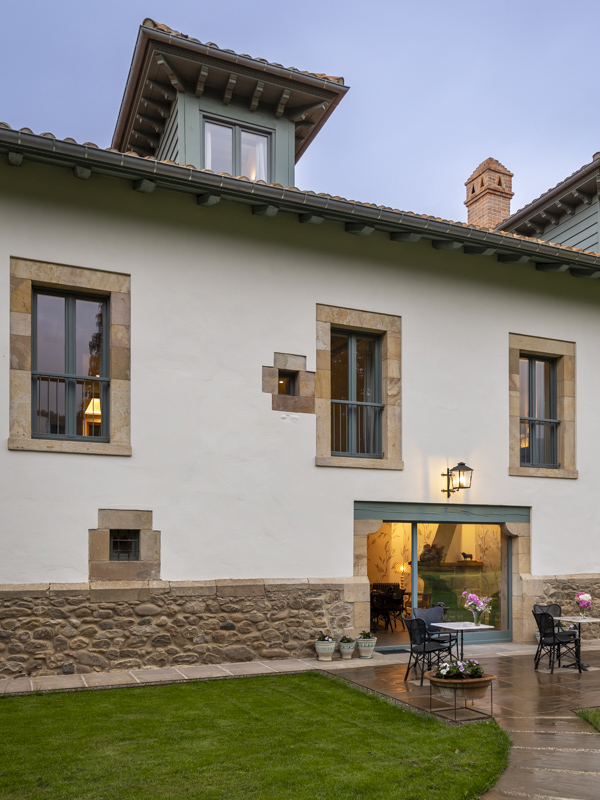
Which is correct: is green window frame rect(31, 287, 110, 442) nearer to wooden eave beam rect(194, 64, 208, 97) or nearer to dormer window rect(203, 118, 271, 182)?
dormer window rect(203, 118, 271, 182)

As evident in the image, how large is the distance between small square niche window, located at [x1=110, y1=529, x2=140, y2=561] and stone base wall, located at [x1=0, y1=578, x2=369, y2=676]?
31 cm

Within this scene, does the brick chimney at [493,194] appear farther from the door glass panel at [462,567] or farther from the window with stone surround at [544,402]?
the door glass panel at [462,567]

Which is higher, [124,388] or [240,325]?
[240,325]

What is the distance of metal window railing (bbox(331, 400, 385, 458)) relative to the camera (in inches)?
393

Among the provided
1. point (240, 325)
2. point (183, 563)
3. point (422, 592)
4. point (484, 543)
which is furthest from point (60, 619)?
point (484, 543)

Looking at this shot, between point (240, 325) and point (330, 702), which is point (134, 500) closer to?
point (240, 325)

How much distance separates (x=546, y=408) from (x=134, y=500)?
6637 millimetres

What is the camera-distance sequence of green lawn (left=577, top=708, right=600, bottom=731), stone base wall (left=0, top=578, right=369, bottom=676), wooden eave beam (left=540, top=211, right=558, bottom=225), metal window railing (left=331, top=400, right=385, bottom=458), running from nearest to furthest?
green lawn (left=577, top=708, right=600, bottom=731) < stone base wall (left=0, top=578, right=369, bottom=676) < metal window railing (left=331, top=400, right=385, bottom=458) < wooden eave beam (left=540, top=211, right=558, bottom=225)

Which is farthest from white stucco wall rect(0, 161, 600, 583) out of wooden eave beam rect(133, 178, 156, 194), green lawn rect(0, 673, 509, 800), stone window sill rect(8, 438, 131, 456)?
green lawn rect(0, 673, 509, 800)

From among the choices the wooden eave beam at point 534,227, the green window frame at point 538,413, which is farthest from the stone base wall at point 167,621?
the wooden eave beam at point 534,227

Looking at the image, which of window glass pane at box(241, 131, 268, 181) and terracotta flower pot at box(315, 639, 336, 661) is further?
window glass pane at box(241, 131, 268, 181)

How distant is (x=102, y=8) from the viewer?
125m

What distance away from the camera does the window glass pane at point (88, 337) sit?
8650mm

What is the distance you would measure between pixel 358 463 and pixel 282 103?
5795 millimetres
